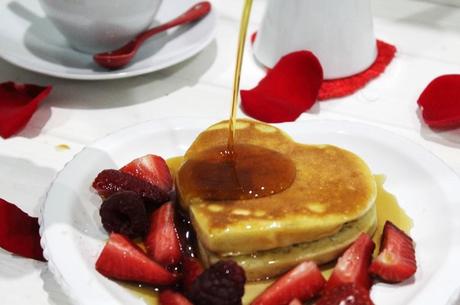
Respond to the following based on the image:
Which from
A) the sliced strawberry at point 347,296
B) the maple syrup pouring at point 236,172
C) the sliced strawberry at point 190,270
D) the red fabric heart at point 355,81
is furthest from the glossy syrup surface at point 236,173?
the red fabric heart at point 355,81

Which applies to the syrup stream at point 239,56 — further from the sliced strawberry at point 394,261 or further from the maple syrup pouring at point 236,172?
the sliced strawberry at point 394,261

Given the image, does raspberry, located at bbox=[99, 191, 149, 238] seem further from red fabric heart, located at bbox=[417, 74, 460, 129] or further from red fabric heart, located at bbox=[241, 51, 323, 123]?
red fabric heart, located at bbox=[417, 74, 460, 129]

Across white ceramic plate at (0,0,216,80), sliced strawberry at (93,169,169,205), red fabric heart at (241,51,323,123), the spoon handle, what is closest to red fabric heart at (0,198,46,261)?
sliced strawberry at (93,169,169,205)

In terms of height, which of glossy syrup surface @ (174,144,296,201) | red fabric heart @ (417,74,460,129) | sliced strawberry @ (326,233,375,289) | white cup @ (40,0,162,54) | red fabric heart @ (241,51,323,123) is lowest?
red fabric heart @ (417,74,460,129)

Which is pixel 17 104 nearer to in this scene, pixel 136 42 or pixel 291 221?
pixel 136 42

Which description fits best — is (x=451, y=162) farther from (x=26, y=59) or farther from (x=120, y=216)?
(x=26, y=59)

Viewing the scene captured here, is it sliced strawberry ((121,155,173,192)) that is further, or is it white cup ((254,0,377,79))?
white cup ((254,0,377,79))

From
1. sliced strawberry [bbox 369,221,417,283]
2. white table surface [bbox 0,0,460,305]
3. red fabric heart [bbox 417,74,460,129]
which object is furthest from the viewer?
red fabric heart [bbox 417,74,460,129]
